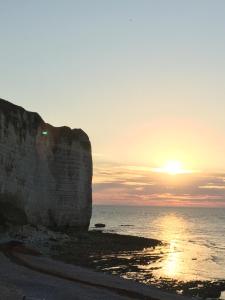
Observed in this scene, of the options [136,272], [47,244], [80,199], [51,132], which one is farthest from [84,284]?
[80,199]

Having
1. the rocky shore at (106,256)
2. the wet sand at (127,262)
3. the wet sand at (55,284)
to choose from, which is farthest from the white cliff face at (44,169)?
the wet sand at (55,284)

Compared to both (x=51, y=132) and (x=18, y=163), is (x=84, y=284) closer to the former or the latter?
(x=18, y=163)

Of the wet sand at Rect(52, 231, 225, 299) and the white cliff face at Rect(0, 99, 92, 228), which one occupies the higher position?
the white cliff face at Rect(0, 99, 92, 228)

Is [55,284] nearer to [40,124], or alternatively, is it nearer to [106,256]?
[106,256]

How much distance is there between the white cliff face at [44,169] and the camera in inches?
1433

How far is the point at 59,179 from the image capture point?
152 ft

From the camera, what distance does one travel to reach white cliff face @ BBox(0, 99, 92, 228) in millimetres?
36406

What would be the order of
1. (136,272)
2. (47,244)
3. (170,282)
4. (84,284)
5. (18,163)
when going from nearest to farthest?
(84,284) < (170,282) < (136,272) < (47,244) < (18,163)

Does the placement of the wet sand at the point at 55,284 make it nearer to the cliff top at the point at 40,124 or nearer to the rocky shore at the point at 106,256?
the rocky shore at the point at 106,256

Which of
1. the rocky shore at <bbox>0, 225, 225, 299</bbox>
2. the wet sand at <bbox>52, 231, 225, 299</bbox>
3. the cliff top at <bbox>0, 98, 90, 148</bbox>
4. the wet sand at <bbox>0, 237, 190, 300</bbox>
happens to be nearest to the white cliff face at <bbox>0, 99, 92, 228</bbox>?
the cliff top at <bbox>0, 98, 90, 148</bbox>

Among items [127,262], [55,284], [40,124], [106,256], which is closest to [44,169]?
[40,124]

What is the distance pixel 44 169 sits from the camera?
4353 cm

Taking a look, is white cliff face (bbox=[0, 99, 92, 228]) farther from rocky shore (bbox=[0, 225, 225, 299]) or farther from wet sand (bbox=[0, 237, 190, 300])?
wet sand (bbox=[0, 237, 190, 300])

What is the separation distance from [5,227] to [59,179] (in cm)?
1400
